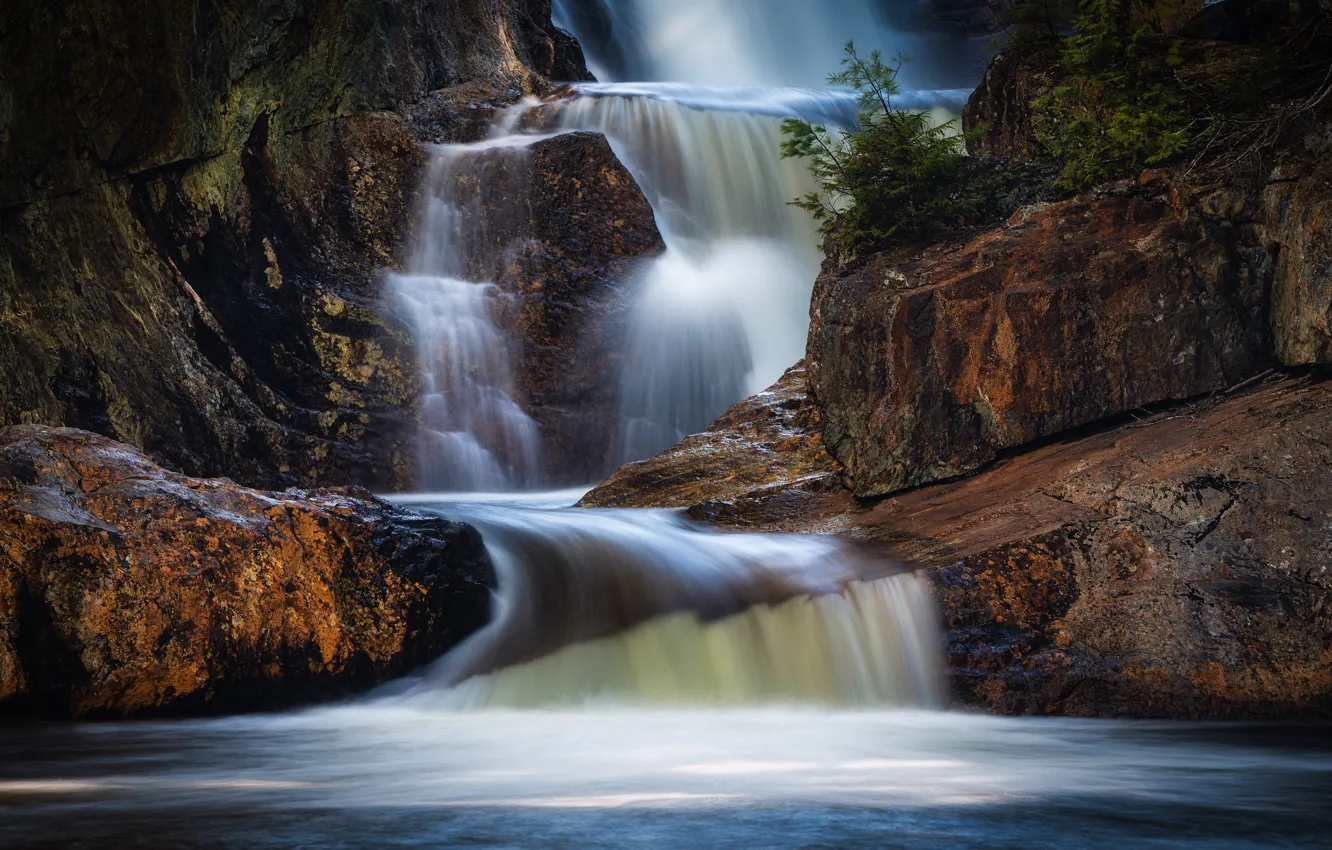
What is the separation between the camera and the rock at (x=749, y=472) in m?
8.58

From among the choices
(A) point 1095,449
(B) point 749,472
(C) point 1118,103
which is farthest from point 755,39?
(A) point 1095,449

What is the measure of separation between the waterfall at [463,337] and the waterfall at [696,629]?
5738mm

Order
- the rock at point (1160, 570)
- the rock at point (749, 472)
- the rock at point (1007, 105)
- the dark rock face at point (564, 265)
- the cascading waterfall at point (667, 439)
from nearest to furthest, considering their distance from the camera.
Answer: the rock at point (1160, 570), the cascading waterfall at point (667, 439), the rock at point (749, 472), the rock at point (1007, 105), the dark rock face at point (564, 265)

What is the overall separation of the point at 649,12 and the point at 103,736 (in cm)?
2786

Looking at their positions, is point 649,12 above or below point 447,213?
above

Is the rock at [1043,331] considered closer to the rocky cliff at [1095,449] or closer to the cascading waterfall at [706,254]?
the rocky cliff at [1095,449]

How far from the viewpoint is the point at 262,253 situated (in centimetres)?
1334

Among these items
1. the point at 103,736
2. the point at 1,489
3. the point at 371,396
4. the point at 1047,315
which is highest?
the point at 371,396

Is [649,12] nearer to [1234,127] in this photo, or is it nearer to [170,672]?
[1234,127]

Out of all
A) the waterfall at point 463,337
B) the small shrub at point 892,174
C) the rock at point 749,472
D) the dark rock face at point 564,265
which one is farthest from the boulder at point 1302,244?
the waterfall at point 463,337

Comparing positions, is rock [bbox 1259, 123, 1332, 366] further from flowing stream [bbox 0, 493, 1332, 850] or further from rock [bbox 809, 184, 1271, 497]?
flowing stream [bbox 0, 493, 1332, 850]

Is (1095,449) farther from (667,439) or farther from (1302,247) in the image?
(667,439)

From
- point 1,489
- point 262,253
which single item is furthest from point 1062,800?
point 262,253

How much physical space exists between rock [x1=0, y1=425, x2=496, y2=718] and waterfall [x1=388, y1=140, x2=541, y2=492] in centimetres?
672
